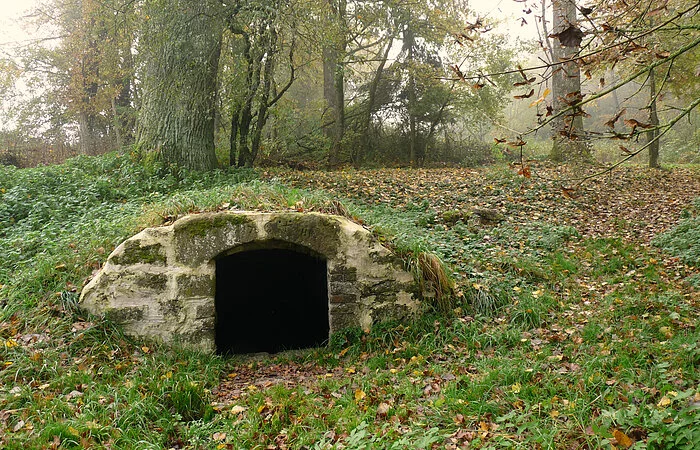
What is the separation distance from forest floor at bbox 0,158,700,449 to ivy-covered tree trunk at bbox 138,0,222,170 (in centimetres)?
153

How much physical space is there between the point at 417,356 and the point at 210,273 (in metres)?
2.50

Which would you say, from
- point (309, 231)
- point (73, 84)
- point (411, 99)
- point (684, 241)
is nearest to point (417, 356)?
point (309, 231)

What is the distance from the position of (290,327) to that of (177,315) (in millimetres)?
2931

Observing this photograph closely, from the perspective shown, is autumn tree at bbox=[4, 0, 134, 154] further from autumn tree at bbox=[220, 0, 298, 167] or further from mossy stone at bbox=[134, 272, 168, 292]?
mossy stone at bbox=[134, 272, 168, 292]

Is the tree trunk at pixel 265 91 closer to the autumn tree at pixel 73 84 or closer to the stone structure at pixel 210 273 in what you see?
the stone structure at pixel 210 273

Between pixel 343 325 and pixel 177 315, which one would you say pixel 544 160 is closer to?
pixel 343 325

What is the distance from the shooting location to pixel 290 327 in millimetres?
8148

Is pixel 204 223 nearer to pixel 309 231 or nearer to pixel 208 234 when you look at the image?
pixel 208 234

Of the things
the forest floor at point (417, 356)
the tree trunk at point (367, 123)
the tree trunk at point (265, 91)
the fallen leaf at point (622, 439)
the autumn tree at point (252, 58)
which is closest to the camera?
the fallen leaf at point (622, 439)

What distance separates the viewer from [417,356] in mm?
5078

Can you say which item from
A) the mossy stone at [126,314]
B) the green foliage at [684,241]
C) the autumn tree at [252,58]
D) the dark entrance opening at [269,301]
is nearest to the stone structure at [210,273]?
the mossy stone at [126,314]

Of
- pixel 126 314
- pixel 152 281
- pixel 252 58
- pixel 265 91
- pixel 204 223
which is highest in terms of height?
pixel 252 58

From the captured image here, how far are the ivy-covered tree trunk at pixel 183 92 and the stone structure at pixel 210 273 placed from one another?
4299 millimetres

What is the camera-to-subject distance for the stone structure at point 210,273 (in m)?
5.37
